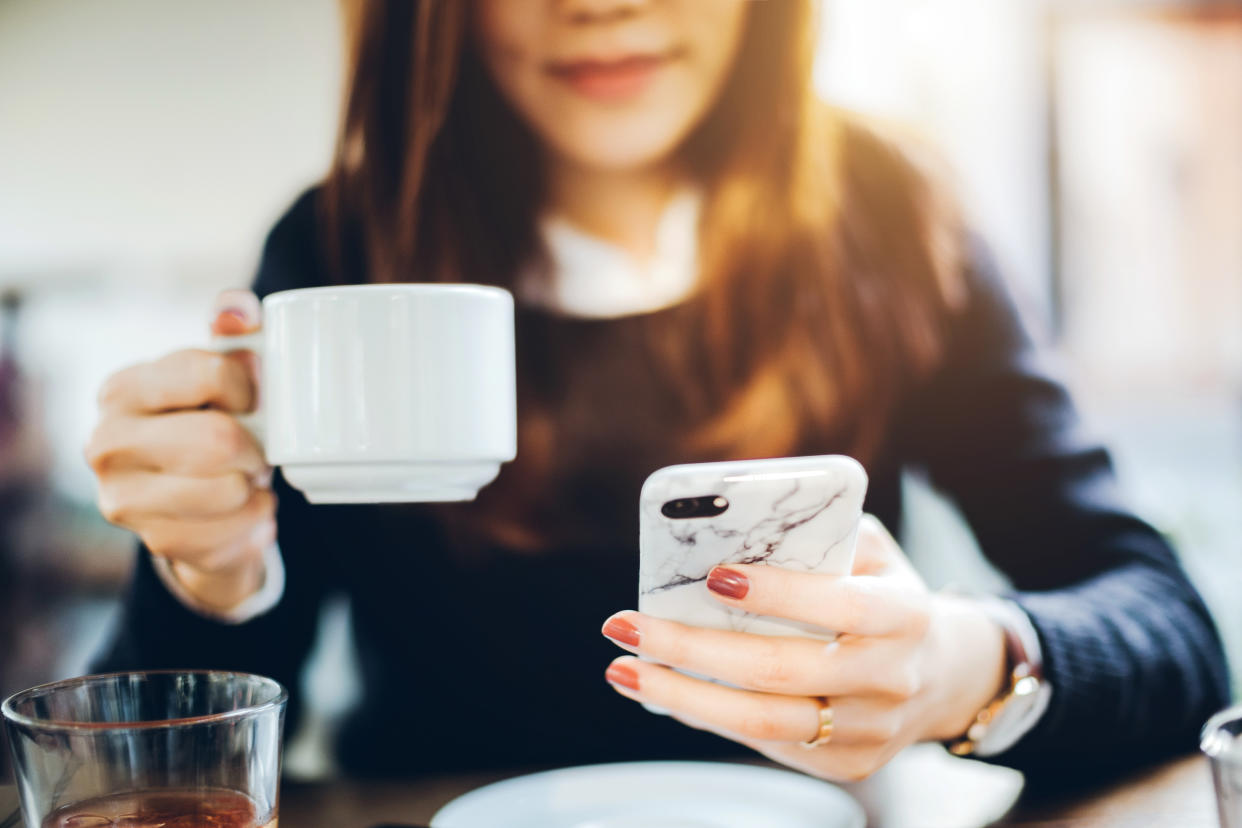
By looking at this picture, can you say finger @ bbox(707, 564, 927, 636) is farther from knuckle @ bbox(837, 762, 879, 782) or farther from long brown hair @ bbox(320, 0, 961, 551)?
long brown hair @ bbox(320, 0, 961, 551)

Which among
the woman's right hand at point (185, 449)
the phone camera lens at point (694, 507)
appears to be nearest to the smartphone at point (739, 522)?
the phone camera lens at point (694, 507)

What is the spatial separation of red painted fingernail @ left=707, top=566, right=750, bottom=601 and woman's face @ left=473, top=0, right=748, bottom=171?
689 mm

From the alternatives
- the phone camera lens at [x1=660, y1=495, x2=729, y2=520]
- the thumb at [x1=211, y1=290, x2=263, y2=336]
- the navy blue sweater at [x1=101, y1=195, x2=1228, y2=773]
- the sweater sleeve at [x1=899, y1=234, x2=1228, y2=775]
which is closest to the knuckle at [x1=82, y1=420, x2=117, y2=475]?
the thumb at [x1=211, y1=290, x2=263, y2=336]

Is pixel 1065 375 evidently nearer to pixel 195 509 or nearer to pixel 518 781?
pixel 518 781

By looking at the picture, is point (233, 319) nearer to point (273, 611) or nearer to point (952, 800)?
point (273, 611)

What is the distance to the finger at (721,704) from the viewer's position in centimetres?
63

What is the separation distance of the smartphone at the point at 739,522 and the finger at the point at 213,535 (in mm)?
360

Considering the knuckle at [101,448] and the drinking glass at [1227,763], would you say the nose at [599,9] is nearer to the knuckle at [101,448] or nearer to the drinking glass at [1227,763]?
the knuckle at [101,448]

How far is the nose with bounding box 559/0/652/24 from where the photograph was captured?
3.44 feet

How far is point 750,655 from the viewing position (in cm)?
60

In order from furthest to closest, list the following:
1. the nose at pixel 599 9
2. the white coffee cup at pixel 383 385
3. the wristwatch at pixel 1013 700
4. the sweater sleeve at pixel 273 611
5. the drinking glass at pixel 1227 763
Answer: the nose at pixel 599 9 → the sweater sleeve at pixel 273 611 → the wristwatch at pixel 1013 700 → the white coffee cup at pixel 383 385 → the drinking glass at pixel 1227 763

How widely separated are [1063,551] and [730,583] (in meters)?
0.69

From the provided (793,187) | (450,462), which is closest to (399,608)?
(450,462)

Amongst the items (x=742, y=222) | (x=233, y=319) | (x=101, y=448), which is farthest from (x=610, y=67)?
(x=101, y=448)
